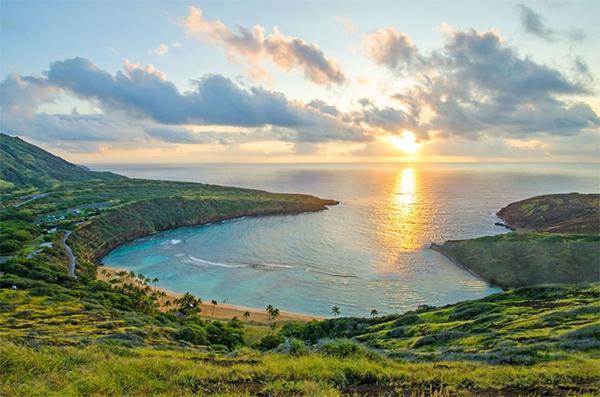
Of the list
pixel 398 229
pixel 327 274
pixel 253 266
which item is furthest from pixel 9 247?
pixel 398 229

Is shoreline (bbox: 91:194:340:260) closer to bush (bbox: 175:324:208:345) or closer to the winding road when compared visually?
the winding road

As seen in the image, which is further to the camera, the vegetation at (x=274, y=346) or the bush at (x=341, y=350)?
the bush at (x=341, y=350)

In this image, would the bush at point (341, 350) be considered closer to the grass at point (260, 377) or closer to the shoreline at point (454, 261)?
the grass at point (260, 377)

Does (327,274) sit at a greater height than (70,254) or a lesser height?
lesser

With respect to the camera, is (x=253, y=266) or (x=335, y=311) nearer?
(x=335, y=311)

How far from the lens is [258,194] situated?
187750mm

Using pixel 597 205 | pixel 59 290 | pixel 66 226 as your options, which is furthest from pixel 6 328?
A: pixel 597 205

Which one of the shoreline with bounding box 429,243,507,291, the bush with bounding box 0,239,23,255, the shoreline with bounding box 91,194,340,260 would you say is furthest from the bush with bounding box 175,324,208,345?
the shoreline with bounding box 91,194,340,260

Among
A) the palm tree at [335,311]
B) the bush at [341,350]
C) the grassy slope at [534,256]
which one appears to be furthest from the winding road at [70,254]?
the grassy slope at [534,256]

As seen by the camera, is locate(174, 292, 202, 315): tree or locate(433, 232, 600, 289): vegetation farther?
locate(433, 232, 600, 289): vegetation

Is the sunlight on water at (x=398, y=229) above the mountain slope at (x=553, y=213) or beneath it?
beneath

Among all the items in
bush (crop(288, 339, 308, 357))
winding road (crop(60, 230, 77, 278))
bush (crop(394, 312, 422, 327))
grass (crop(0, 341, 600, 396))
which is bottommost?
winding road (crop(60, 230, 77, 278))

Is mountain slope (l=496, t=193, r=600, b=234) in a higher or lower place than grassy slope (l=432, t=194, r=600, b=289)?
higher

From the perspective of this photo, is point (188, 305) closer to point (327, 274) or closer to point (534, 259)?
point (327, 274)
